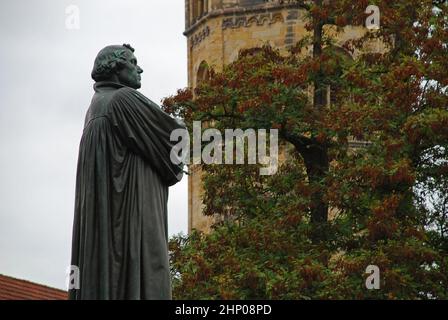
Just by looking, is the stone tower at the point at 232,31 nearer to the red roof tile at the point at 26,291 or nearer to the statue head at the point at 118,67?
the red roof tile at the point at 26,291

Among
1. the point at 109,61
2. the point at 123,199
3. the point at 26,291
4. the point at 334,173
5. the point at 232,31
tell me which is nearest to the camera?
the point at 123,199

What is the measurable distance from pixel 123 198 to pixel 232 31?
44627mm

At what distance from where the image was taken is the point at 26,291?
26766 millimetres

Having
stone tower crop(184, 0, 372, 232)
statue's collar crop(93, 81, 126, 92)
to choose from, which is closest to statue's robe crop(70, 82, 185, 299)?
statue's collar crop(93, 81, 126, 92)

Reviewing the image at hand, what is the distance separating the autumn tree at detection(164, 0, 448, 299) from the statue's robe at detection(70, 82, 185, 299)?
47.3 ft

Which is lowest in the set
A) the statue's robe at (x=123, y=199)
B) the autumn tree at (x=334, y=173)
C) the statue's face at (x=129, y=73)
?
the statue's robe at (x=123, y=199)

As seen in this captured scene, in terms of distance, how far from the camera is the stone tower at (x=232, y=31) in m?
51.9

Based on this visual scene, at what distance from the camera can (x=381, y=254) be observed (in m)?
23.5

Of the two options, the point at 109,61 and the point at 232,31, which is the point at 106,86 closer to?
the point at 109,61

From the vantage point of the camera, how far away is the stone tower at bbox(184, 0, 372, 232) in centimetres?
5191

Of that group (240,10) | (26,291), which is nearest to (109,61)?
(26,291)

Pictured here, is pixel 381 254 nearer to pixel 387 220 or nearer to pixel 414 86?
pixel 387 220

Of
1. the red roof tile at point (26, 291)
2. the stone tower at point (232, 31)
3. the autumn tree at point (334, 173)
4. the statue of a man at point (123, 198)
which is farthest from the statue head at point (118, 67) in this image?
the stone tower at point (232, 31)
